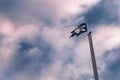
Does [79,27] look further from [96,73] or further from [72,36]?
[96,73]

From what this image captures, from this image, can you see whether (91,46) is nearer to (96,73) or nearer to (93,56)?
(93,56)

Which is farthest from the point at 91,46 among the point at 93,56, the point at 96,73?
the point at 96,73

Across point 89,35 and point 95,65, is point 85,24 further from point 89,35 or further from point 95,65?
point 95,65

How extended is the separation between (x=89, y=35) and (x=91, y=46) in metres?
1.44

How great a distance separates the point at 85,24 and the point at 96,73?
25.9 ft

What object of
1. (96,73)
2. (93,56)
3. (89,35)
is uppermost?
(89,35)

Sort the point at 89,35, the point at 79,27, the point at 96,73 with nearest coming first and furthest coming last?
the point at 96,73, the point at 89,35, the point at 79,27

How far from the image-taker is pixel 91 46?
128ft

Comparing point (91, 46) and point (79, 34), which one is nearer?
point (91, 46)

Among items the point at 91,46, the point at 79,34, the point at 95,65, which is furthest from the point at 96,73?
the point at 79,34

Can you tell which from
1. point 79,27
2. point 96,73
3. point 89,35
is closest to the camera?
point 96,73

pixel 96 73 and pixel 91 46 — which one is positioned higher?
pixel 91 46

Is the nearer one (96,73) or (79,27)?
(96,73)

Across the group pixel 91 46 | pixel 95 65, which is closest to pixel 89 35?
pixel 91 46
